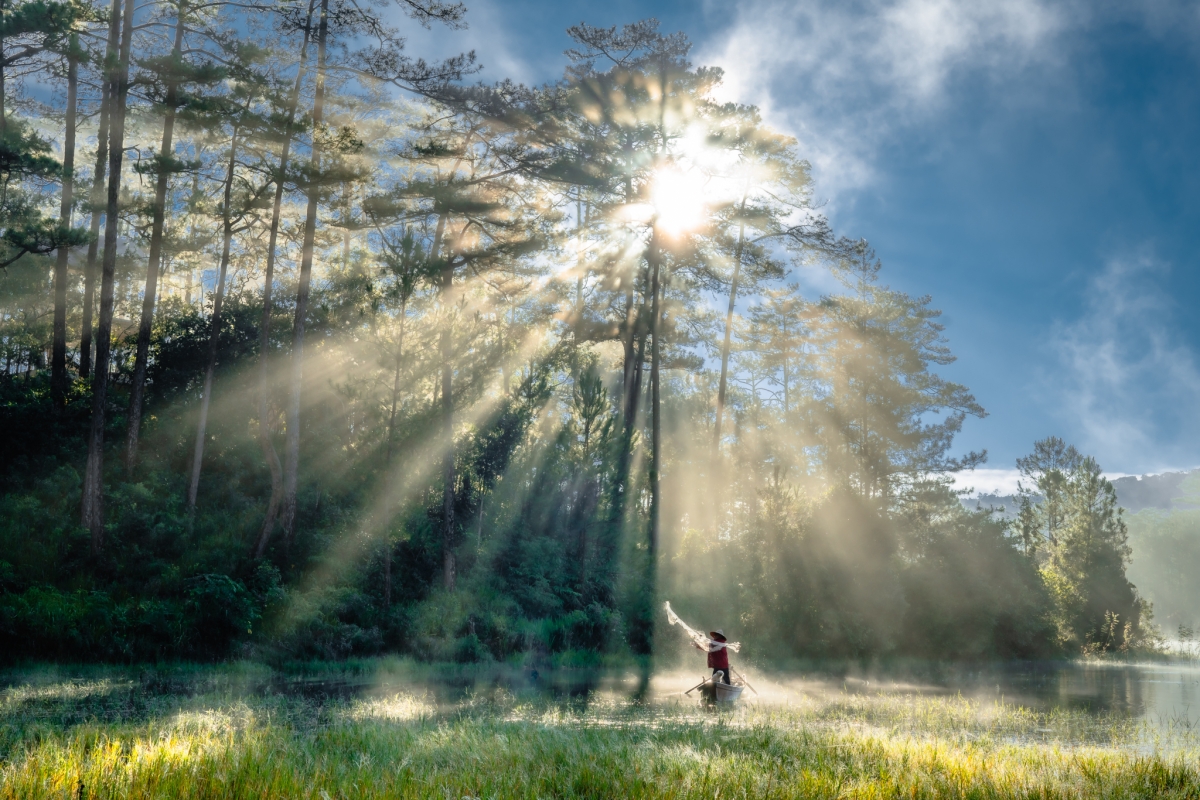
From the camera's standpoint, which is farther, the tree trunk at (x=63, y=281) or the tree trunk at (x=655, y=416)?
the tree trunk at (x=655, y=416)

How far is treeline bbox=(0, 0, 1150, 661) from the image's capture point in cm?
1764

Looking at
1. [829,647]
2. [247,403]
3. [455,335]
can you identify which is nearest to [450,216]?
[455,335]

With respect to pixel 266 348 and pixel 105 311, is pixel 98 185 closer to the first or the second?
pixel 105 311

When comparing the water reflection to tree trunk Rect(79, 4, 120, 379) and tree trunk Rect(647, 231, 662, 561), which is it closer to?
tree trunk Rect(647, 231, 662, 561)

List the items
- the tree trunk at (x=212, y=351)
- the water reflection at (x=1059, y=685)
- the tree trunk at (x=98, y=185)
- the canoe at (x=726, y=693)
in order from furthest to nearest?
the tree trunk at (x=212, y=351) → the tree trunk at (x=98, y=185) → the water reflection at (x=1059, y=685) → the canoe at (x=726, y=693)

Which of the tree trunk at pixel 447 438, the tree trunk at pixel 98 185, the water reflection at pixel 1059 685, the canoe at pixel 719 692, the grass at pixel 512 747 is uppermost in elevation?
the tree trunk at pixel 98 185

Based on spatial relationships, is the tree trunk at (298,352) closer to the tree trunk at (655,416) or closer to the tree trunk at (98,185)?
the tree trunk at (98,185)

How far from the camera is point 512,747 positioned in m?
7.27

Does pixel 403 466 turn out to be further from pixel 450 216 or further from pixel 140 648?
pixel 140 648

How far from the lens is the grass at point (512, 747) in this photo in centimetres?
554

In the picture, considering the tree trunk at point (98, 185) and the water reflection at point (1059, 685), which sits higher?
the tree trunk at point (98, 185)

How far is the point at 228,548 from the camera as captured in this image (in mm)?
19281

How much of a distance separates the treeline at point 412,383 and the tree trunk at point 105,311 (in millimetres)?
95

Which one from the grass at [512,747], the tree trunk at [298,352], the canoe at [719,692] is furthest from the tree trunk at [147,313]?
the canoe at [719,692]
